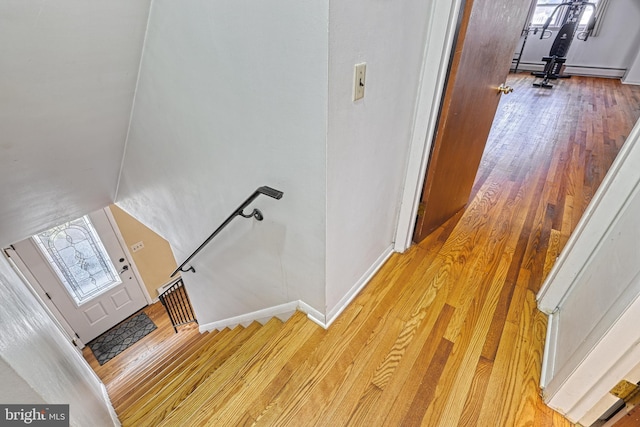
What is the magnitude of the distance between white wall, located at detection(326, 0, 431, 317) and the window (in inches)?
340

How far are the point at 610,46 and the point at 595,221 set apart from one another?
27.5ft

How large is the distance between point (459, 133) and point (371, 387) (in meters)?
1.47

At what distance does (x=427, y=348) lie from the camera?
1436 mm

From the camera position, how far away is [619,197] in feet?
3.85

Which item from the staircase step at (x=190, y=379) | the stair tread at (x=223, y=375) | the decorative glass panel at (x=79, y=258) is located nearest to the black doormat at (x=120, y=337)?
the decorative glass panel at (x=79, y=258)

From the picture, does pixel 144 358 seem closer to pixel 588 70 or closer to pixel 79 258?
pixel 79 258

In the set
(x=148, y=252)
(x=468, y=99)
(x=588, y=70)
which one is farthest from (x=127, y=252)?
(x=588, y=70)

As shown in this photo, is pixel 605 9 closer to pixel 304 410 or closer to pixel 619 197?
pixel 619 197

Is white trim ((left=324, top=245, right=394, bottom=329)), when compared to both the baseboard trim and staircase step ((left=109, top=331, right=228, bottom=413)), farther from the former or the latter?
the baseboard trim

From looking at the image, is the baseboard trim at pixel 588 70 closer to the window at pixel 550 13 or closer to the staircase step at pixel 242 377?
the window at pixel 550 13

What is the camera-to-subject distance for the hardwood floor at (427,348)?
1225mm

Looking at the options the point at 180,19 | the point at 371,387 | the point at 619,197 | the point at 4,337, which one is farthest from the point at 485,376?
the point at 180,19

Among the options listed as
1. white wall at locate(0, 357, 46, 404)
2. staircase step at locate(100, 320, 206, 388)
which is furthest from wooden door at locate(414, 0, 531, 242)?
staircase step at locate(100, 320, 206, 388)

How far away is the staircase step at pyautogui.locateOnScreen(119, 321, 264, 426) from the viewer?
178cm
